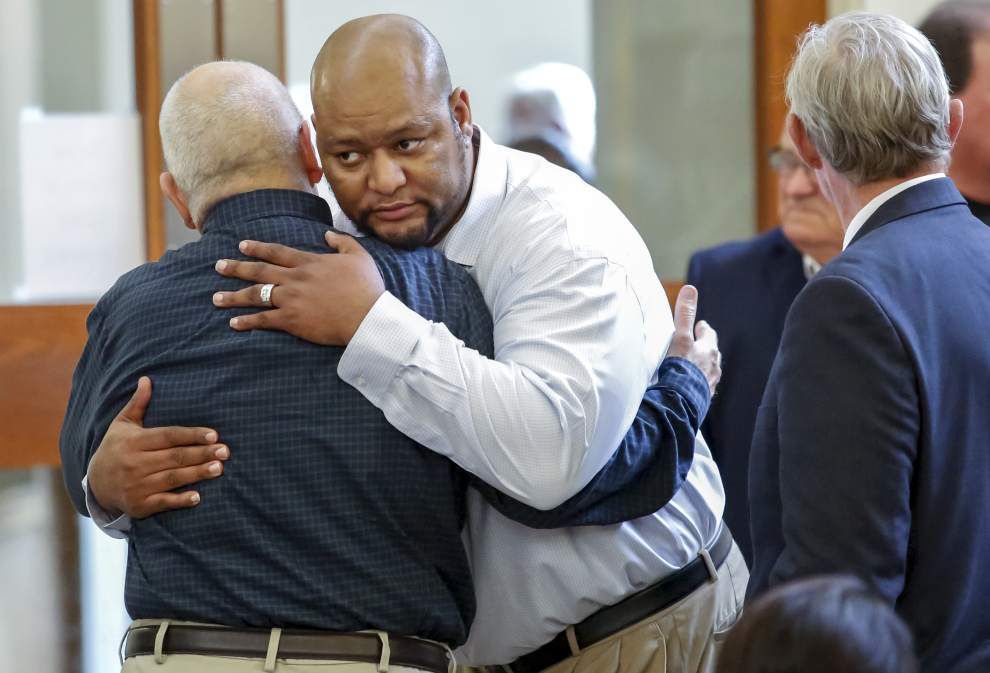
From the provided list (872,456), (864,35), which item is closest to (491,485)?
(872,456)

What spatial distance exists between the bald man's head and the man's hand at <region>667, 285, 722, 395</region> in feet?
1.18

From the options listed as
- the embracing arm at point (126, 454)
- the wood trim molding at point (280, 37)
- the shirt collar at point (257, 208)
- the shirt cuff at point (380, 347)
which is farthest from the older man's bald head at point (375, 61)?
the wood trim molding at point (280, 37)

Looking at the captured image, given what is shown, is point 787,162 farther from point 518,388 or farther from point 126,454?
point 126,454

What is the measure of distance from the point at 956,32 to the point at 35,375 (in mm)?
2049

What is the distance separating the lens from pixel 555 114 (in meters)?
3.28

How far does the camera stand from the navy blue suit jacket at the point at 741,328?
2547 millimetres

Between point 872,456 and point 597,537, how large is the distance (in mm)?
439

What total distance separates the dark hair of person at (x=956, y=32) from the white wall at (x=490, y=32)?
0.99 metres

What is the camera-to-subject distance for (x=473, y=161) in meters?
1.86

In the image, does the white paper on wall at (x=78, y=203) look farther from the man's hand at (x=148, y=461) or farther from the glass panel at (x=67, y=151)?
the man's hand at (x=148, y=461)

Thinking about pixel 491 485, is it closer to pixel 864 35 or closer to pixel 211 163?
pixel 211 163

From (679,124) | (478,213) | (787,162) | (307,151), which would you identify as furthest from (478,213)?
(679,124)

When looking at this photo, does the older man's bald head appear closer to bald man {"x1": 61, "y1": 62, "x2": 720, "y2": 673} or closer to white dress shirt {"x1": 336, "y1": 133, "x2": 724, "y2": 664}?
bald man {"x1": 61, "y1": 62, "x2": 720, "y2": 673}

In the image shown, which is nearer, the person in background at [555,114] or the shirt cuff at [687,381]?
the shirt cuff at [687,381]
